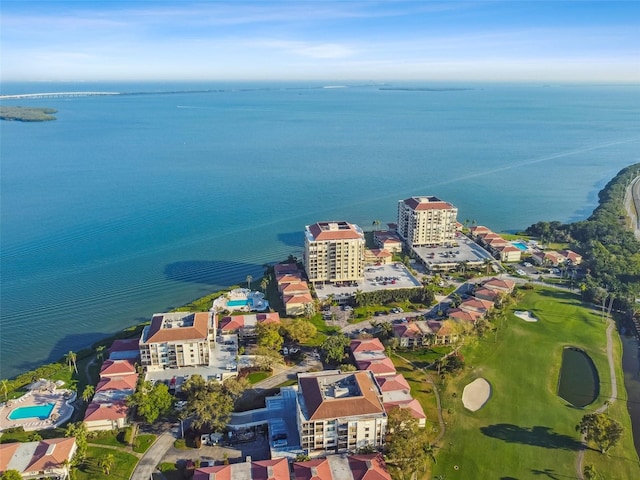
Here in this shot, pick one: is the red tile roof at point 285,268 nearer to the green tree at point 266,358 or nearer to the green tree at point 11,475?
the green tree at point 266,358

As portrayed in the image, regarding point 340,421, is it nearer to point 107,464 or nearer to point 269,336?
point 269,336

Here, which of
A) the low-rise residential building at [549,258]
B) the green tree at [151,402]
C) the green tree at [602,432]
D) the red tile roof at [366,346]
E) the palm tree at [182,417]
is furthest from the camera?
the low-rise residential building at [549,258]

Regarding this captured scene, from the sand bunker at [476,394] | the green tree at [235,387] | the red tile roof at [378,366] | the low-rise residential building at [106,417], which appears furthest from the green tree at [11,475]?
the sand bunker at [476,394]

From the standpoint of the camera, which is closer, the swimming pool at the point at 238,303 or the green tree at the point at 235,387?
the green tree at the point at 235,387

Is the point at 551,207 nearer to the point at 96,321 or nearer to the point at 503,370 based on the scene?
the point at 503,370

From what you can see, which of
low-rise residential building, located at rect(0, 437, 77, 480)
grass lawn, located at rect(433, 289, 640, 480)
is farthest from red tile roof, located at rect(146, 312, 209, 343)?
grass lawn, located at rect(433, 289, 640, 480)
